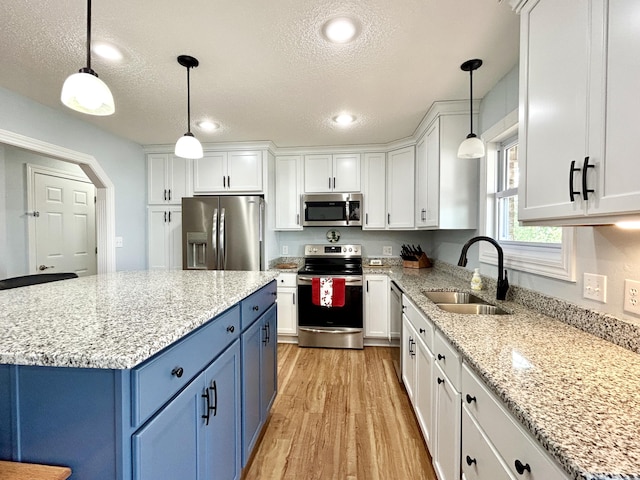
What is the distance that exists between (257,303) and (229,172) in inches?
86.8

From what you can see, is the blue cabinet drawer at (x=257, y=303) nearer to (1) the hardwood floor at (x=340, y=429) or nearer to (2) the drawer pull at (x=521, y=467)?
(1) the hardwood floor at (x=340, y=429)

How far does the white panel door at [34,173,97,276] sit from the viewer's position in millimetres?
3195

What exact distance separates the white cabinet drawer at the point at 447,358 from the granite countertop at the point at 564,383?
7cm

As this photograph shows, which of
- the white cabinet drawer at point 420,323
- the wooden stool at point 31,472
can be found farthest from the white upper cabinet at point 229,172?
the wooden stool at point 31,472

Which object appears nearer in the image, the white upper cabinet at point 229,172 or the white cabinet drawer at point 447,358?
the white cabinet drawer at point 447,358

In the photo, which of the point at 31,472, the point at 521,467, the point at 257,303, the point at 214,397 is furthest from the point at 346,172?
the point at 31,472

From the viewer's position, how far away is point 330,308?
3.23 metres

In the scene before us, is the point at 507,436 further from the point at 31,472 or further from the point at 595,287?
the point at 31,472

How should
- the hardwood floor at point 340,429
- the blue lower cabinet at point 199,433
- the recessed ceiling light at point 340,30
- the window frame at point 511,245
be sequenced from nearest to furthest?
the blue lower cabinet at point 199,433
the window frame at point 511,245
the recessed ceiling light at point 340,30
the hardwood floor at point 340,429

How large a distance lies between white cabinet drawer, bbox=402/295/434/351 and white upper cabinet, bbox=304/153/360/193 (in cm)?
184

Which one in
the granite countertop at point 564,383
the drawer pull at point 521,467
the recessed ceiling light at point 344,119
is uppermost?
the recessed ceiling light at point 344,119

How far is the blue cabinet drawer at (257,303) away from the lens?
1.55 m

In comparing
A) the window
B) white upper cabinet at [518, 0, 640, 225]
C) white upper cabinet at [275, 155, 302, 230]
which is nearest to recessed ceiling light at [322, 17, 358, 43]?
white upper cabinet at [518, 0, 640, 225]

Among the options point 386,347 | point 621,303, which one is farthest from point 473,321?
point 386,347
